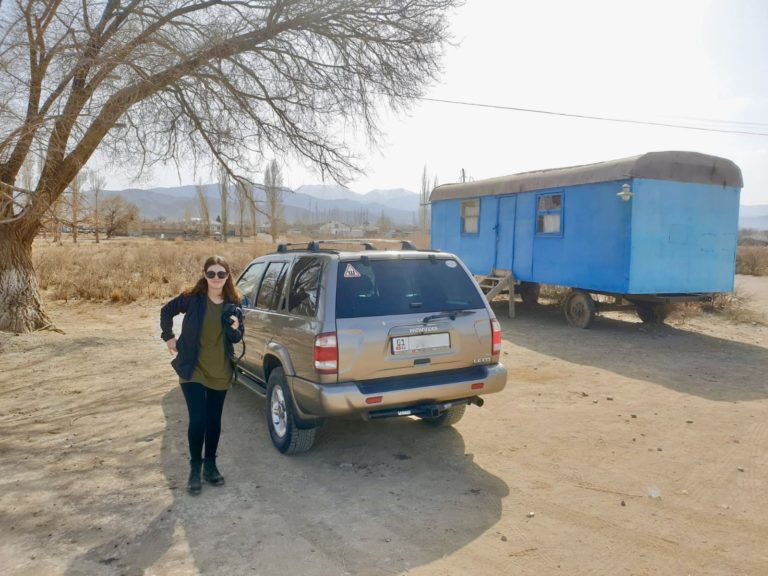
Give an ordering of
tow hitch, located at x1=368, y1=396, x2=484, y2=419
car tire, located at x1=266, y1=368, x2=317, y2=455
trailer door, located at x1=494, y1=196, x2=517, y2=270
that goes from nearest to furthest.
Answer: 1. tow hitch, located at x1=368, y1=396, x2=484, y2=419
2. car tire, located at x1=266, y1=368, x2=317, y2=455
3. trailer door, located at x1=494, y1=196, x2=517, y2=270

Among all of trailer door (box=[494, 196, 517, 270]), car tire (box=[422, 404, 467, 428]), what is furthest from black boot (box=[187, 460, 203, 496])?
trailer door (box=[494, 196, 517, 270])

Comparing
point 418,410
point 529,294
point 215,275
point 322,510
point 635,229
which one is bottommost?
point 322,510

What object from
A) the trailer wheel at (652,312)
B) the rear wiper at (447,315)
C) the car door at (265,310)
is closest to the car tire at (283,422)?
the car door at (265,310)

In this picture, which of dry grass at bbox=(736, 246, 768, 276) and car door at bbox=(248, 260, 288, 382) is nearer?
car door at bbox=(248, 260, 288, 382)

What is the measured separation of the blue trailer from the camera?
9.81m

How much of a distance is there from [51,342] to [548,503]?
28.4 feet

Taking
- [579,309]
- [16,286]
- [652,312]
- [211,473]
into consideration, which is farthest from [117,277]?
[211,473]

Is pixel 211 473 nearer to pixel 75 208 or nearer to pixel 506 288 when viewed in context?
pixel 75 208

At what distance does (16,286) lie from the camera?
10.0m

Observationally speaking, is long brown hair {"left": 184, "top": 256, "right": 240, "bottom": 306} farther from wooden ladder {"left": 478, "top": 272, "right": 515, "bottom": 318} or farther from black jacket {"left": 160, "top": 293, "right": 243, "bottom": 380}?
wooden ladder {"left": 478, "top": 272, "right": 515, "bottom": 318}

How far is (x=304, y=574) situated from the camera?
298 centimetres

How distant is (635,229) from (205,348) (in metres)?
8.12

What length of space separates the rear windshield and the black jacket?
768 millimetres

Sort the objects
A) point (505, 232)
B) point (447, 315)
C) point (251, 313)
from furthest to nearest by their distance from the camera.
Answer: point (505, 232) < point (251, 313) < point (447, 315)
